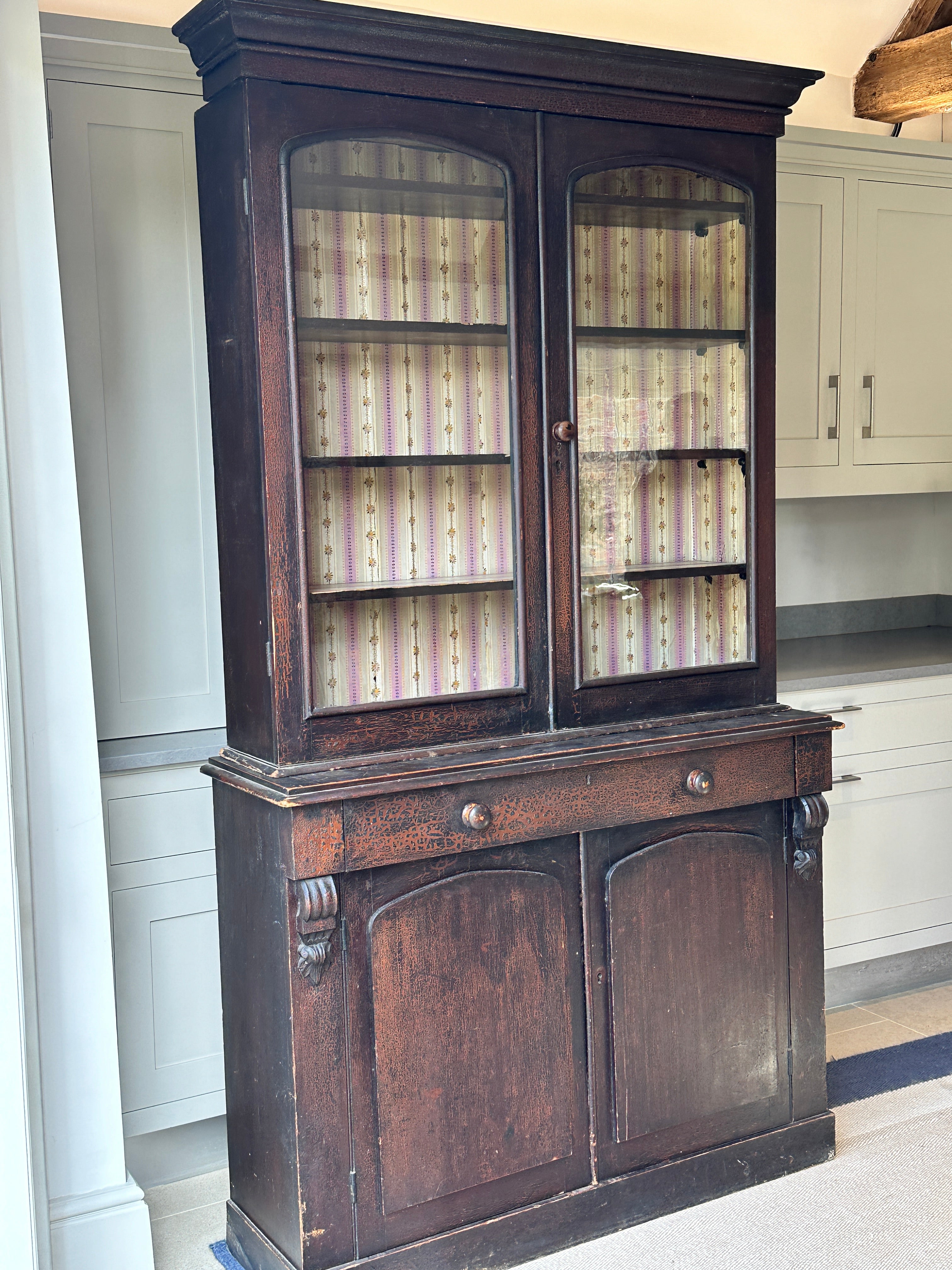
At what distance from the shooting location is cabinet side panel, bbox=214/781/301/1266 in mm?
2078

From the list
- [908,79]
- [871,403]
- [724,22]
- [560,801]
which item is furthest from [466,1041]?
[908,79]

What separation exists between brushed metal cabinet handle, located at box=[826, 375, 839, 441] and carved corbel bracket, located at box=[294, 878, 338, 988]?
215cm

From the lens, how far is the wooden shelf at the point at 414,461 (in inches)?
85.0

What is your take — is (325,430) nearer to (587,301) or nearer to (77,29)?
(587,301)

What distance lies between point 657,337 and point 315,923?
1316mm

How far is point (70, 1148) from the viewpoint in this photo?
7.35ft

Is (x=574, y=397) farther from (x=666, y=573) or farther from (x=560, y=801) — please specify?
(x=560, y=801)

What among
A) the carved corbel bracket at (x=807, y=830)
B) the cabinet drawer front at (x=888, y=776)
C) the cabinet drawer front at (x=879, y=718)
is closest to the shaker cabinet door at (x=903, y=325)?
the cabinet drawer front at (x=879, y=718)

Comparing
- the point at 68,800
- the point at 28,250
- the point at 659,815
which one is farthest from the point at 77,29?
the point at 659,815

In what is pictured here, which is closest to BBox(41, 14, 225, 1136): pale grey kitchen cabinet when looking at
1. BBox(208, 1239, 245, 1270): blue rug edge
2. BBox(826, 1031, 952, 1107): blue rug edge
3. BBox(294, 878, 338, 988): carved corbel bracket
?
BBox(208, 1239, 245, 1270): blue rug edge

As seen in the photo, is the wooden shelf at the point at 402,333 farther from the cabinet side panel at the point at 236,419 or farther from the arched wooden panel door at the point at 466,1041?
the arched wooden panel door at the point at 466,1041

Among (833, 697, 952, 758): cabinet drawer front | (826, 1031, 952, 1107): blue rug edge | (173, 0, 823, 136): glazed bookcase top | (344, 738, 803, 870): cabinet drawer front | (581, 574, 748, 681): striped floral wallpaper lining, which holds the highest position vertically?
(173, 0, 823, 136): glazed bookcase top

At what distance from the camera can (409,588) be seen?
2.24 m

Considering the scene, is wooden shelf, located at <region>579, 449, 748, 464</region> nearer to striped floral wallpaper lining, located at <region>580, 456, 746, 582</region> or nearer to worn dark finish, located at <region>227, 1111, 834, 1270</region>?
striped floral wallpaper lining, located at <region>580, 456, 746, 582</region>
